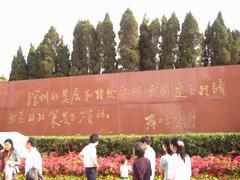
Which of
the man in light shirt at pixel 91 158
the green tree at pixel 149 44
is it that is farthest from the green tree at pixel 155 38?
the man in light shirt at pixel 91 158

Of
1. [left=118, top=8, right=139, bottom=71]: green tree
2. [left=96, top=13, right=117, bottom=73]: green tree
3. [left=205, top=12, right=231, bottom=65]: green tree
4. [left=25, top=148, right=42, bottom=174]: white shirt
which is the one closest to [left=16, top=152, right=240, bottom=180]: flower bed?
[left=25, top=148, right=42, bottom=174]: white shirt

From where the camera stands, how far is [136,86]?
42.2ft

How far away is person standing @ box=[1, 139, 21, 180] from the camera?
20.4 feet

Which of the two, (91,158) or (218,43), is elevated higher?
(218,43)

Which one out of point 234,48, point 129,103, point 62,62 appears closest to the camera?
point 129,103

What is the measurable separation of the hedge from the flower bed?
35 centimetres

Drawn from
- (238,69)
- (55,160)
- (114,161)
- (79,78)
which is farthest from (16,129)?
(238,69)

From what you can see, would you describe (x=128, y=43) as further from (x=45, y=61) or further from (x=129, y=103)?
(x=129, y=103)

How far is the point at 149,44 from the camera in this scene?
20.9 meters

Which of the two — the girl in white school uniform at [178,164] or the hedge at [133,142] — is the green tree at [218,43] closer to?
the hedge at [133,142]

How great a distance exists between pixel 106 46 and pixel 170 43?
10.0 ft

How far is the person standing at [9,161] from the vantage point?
6.23 m

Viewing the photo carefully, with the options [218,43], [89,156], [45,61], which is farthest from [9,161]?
[218,43]

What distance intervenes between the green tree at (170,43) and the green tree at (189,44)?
28cm
